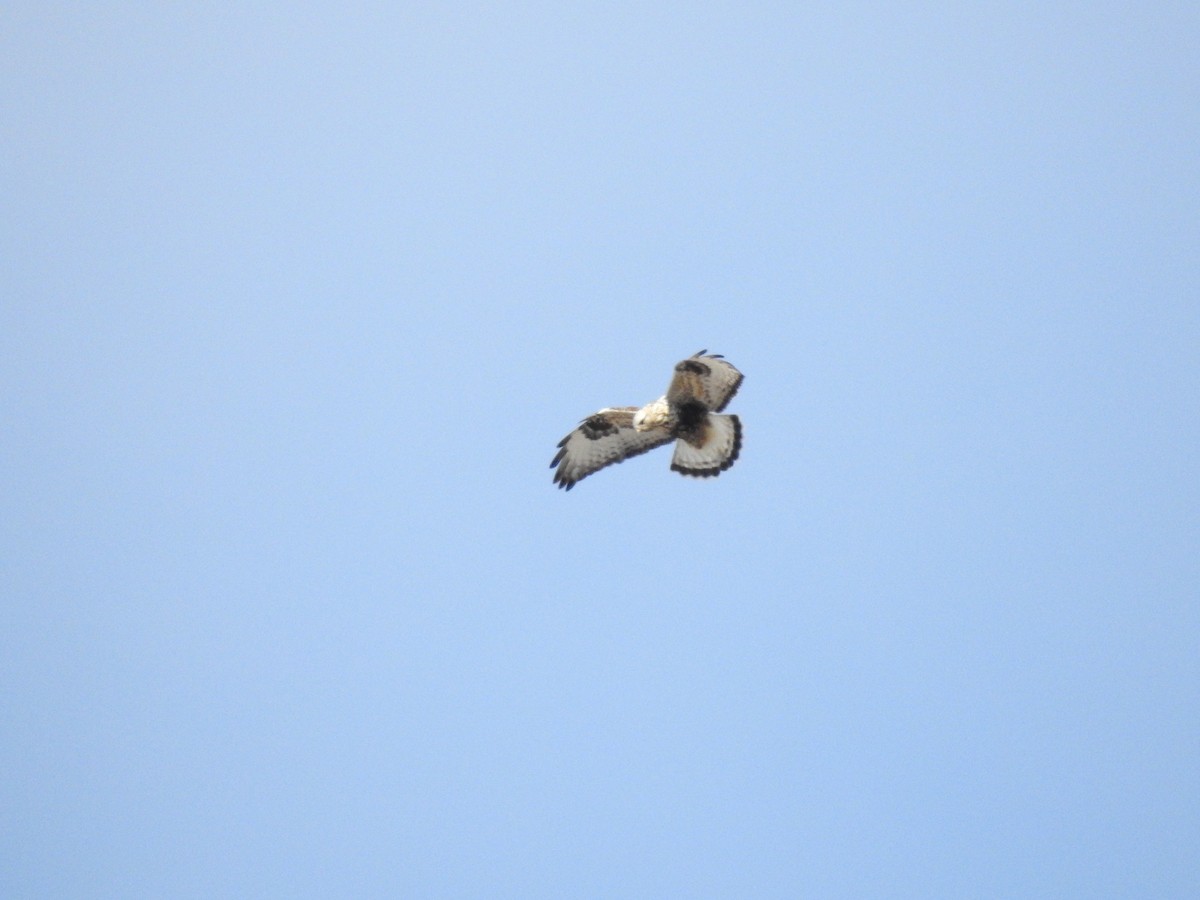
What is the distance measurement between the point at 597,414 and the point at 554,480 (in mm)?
981

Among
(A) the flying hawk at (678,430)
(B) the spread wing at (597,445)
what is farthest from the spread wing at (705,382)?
(B) the spread wing at (597,445)

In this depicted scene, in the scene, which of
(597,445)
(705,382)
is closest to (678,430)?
(705,382)

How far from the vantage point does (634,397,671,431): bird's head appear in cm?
1005

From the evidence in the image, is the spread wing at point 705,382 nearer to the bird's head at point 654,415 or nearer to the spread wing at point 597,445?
the bird's head at point 654,415

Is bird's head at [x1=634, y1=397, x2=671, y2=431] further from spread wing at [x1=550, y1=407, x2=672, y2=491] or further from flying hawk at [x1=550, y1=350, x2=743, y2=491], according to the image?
spread wing at [x1=550, y1=407, x2=672, y2=491]

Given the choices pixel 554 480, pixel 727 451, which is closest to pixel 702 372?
pixel 727 451

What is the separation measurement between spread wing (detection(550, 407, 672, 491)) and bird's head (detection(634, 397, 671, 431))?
405 millimetres

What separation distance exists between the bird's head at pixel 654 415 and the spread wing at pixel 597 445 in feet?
1.33

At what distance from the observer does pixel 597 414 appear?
1057 cm

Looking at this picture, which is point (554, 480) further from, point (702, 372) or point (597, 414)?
point (702, 372)

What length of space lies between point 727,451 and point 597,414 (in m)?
1.32

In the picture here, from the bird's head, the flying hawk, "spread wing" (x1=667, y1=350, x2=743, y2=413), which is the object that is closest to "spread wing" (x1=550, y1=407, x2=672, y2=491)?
the flying hawk

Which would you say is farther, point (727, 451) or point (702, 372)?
point (727, 451)

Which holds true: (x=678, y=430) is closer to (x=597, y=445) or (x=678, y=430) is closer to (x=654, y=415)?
(x=654, y=415)
